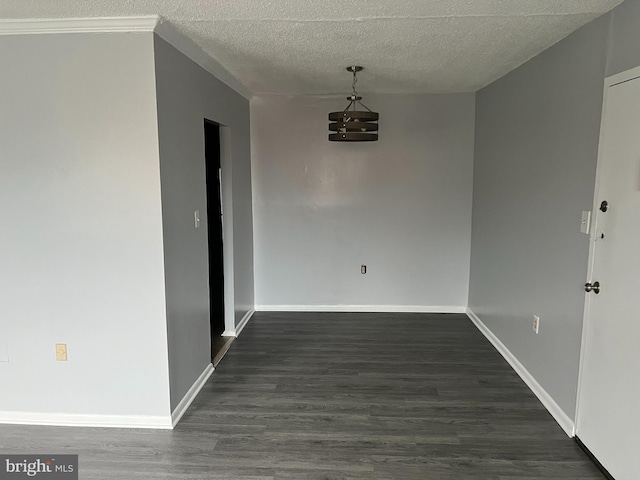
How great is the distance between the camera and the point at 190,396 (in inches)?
117

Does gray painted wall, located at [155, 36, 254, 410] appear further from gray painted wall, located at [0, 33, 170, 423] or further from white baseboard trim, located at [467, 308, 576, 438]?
white baseboard trim, located at [467, 308, 576, 438]

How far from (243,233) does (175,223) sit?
1.79m

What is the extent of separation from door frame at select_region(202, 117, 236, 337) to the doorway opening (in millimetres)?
28

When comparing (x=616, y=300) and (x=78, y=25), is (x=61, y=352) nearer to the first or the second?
(x=78, y=25)

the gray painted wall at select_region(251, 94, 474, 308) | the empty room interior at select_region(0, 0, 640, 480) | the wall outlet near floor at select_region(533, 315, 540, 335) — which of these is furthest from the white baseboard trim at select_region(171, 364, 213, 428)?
the wall outlet near floor at select_region(533, 315, 540, 335)

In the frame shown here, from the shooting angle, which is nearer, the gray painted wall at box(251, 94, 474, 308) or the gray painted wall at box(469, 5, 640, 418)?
the gray painted wall at box(469, 5, 640, 418)

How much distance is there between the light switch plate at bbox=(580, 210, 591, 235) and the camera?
2.37m

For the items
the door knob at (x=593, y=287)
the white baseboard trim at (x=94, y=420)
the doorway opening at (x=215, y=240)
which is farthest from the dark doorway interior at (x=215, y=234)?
the door knob at (x=593, y=287)

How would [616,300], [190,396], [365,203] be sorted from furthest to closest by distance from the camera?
1. [365,203]
2. [190,396]
3. [616,300]

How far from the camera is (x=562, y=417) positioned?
8.64 ft

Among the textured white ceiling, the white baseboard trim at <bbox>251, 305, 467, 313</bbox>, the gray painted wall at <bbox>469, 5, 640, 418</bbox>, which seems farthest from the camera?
the white baseboard trim at <bbox>251, 305, 467, 313</bbox>

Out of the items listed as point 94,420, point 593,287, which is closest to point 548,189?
point 593,287

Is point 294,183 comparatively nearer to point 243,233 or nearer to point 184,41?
point 243,233

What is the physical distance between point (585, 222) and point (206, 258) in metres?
2.50
